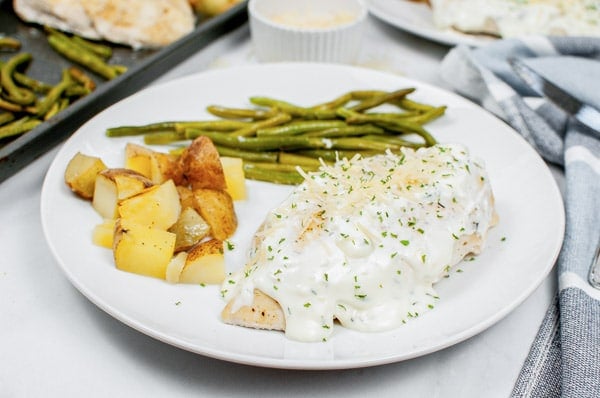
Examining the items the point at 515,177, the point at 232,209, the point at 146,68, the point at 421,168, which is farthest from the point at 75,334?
the point at 515,177

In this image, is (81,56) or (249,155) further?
(81,56)

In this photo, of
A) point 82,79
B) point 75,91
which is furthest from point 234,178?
point 82,79

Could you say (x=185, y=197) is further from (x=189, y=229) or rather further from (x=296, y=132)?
(x=296, y=132)

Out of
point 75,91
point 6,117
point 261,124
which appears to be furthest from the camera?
point 75,91

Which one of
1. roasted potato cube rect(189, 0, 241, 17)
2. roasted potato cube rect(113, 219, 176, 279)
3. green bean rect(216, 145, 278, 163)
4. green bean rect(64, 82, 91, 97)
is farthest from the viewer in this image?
roasted potato cube rect(189, 0, 241, 17)

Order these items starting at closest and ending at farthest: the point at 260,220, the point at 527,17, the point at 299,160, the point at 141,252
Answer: the point at 141,252, the point at 260,220, the point at 299,160, the point at 527,17

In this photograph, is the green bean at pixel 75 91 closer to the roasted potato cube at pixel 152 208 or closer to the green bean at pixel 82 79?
the green bean at pixel 82 79

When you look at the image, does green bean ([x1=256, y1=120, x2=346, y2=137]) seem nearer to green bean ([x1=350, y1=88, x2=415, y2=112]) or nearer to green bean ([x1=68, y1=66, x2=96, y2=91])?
green bean ([x1=350, y1=88, x2=415, y2=112])

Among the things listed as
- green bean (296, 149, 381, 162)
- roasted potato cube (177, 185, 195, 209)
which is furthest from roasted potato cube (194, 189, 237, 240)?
green bean (296, 149, 381, 162)
